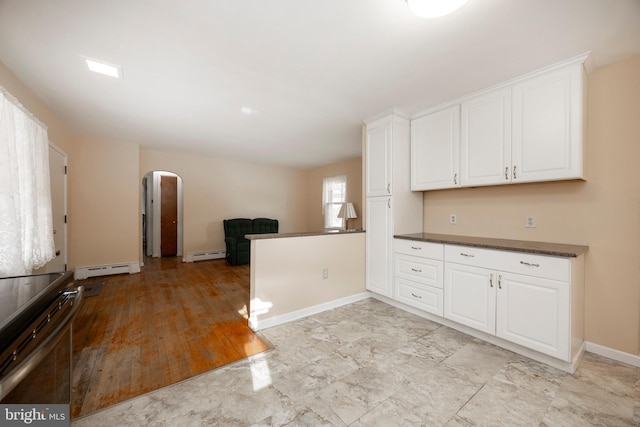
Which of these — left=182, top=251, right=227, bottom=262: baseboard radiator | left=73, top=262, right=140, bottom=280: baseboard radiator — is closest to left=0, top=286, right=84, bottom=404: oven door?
left=73, top=262, right=140, bottom=280: baseboard radiator

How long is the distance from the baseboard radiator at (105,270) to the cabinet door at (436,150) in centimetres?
508

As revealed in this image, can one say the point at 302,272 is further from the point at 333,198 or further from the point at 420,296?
the point at 333,198

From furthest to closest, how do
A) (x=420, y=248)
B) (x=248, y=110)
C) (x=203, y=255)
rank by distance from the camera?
(x=203, y=255)
(x=248, y=110)
(x=420, y=248)

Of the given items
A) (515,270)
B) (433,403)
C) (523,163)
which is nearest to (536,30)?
(523,163)

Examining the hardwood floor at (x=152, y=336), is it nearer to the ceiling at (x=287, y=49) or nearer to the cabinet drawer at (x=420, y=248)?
the cabinet drawer at (x=420, y=248)

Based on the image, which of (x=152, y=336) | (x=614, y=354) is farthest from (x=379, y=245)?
(x=152, y=336)

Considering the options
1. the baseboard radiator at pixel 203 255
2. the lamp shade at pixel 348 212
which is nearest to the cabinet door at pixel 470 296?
the lamp shade at pixel 348 212

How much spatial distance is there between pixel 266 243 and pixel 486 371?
213 cm

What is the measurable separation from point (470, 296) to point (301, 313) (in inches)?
67.8

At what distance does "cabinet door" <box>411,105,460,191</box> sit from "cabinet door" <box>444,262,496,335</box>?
3.17ft

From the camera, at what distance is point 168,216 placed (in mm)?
6543

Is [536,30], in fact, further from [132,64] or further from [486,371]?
[132,64]

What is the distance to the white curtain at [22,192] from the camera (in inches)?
69.9

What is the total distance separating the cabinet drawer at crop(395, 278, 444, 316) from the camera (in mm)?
2574
